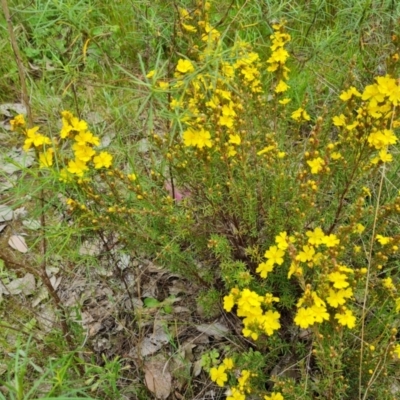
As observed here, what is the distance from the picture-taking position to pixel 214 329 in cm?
259

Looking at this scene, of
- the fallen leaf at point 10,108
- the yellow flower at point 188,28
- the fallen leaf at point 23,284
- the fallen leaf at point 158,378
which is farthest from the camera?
the fallen leaf at point 10,108

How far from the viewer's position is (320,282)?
1784 mm

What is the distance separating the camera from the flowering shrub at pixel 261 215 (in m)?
1.89

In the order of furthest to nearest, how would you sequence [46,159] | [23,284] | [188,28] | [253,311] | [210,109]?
[23,284], [188,28], [210,109], [46,159], [253,311]

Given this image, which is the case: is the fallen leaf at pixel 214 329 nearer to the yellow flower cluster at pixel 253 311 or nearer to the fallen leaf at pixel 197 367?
the fallen leaf at pixel 197 367

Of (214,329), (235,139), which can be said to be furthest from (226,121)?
(214,329)

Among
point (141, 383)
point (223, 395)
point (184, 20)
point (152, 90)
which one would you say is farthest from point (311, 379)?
→ point (184, 20)

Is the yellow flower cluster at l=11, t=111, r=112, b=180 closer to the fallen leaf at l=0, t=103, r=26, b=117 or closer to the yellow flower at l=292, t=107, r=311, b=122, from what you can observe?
the yellow flower at l=292, t=107, r=311, b=122

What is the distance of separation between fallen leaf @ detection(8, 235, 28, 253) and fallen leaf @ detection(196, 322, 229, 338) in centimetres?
127

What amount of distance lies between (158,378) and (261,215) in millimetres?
975

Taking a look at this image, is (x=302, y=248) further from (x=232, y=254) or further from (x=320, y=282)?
(x=232, y=254)

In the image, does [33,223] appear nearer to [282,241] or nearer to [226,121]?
[226,121]

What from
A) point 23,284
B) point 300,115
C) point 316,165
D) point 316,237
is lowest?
point 23,284

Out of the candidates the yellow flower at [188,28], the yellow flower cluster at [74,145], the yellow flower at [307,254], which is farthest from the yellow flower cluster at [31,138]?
the yellow flower at [307,254]
